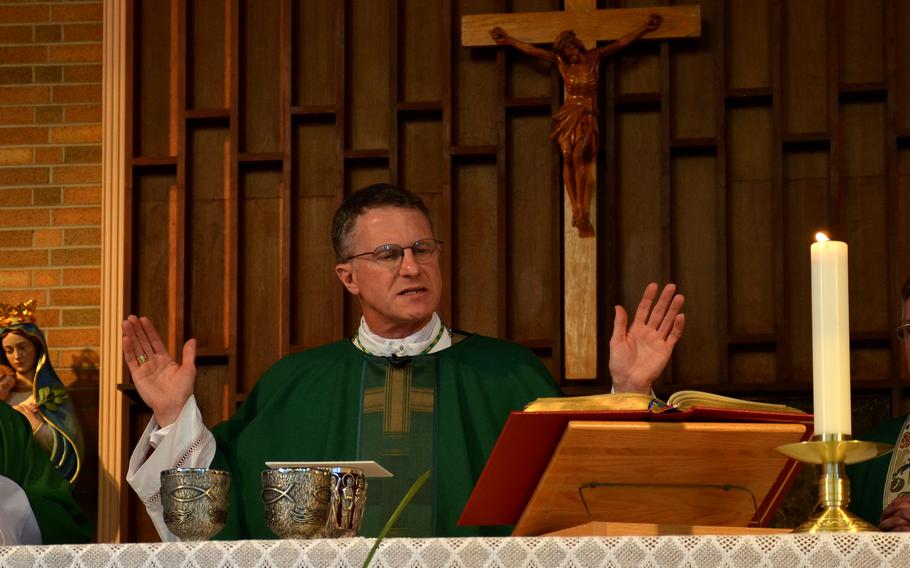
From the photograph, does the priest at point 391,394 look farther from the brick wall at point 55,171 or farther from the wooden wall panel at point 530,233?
the brick wall at point 55,171

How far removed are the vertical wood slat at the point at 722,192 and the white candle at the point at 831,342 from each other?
Answer: 10.3 ft

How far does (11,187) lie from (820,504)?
4592mm

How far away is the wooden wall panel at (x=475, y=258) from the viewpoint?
559 centimetres

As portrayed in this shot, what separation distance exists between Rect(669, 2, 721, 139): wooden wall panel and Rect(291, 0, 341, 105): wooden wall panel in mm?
1302

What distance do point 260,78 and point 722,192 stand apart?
1.82m

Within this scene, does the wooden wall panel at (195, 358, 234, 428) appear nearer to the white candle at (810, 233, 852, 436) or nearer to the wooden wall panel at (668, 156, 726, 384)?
the wooden wall panel at (668, 156, 726, 384)

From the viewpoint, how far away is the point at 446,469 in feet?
13.0

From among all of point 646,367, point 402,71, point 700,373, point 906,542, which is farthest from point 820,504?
point 402,71

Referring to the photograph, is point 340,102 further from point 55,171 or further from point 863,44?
point 863,44

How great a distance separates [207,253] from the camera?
18.9 ft

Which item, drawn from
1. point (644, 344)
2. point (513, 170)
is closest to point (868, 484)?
point (644, 344)

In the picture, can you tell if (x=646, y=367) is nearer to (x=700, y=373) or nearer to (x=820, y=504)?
(x=820, y=504)

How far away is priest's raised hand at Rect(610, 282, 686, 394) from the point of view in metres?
3.30

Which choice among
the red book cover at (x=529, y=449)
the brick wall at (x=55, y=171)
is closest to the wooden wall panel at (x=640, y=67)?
the brick wall at (x=55, y=171)
